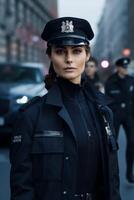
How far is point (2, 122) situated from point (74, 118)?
9492 millimetres

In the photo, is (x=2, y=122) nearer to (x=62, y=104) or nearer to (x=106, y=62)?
(x=106, y=62)

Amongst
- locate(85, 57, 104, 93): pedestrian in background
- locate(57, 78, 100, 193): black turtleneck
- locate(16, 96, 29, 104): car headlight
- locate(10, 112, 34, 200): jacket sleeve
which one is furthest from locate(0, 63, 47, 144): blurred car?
locate(10, 112, 34, 200): jacket sleeve

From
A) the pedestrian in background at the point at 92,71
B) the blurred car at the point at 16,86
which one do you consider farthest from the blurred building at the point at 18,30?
the pedestrian in background at the point at 92,71

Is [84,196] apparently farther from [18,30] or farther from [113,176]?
[18,30]

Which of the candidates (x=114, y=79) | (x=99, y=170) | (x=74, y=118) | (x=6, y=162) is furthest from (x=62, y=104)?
(x=6, y=162)

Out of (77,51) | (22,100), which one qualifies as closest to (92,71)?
(22,100)

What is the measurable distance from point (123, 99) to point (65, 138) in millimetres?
5683

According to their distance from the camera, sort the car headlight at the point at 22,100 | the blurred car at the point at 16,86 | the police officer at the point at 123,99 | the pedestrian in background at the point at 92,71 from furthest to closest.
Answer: the blurred car at the point at 16,86, the car headlight at the point at 22,100, the pedestrian in background at the point at 92,71, the police officer at the point at 123,99

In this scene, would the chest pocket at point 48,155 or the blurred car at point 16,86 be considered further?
the blurred car at point 16,86

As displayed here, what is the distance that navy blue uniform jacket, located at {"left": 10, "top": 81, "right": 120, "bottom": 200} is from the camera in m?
2.68

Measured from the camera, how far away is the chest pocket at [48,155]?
2672 millimetres

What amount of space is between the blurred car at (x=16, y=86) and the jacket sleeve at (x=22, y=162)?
829 centimetres

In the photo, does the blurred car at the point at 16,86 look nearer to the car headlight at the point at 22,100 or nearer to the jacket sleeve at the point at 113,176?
the car headlight at the point at 22,100

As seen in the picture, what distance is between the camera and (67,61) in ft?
9.17
